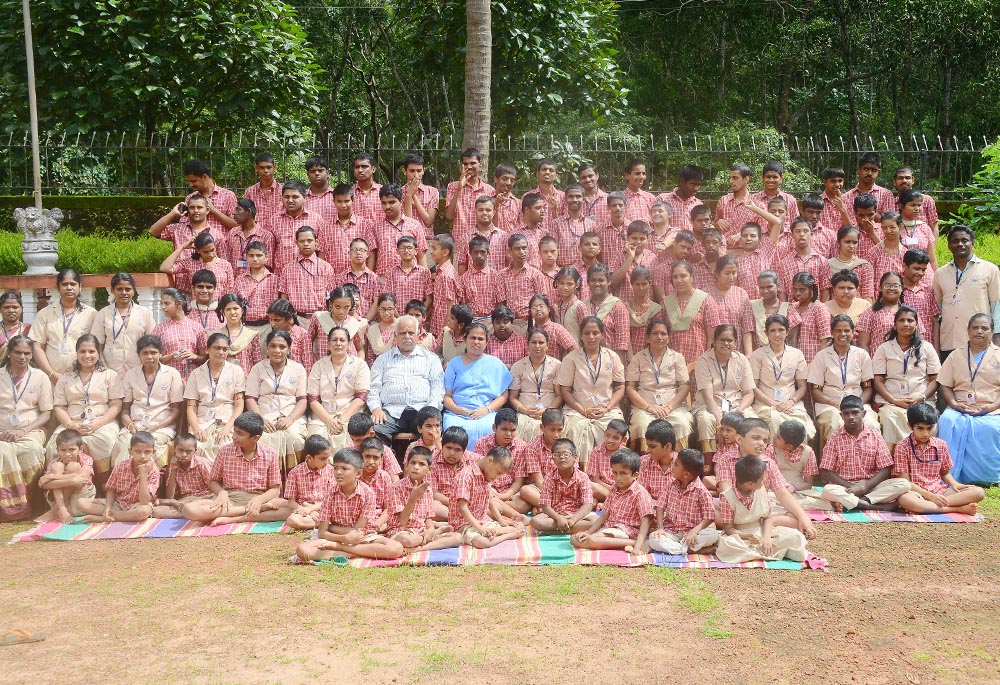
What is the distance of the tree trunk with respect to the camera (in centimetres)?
1096

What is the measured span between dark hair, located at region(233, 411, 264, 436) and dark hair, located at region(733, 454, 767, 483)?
3.33 meters

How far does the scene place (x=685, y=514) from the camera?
6637 millimetres

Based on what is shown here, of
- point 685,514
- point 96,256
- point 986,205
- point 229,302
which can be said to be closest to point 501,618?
point 685,514

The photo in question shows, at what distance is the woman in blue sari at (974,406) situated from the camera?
25.8ft

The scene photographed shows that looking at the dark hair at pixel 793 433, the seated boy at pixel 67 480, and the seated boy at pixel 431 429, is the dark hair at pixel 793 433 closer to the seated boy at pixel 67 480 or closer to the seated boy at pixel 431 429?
the seated boy at pixel 431 429

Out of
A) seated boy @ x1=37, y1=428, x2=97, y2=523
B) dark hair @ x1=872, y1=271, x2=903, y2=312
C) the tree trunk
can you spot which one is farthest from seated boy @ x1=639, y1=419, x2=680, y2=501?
the tree trunk

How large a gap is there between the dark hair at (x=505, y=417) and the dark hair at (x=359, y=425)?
909mm

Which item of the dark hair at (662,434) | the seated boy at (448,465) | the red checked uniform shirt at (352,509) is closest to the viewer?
the red checked uniform shirt at (352,509)

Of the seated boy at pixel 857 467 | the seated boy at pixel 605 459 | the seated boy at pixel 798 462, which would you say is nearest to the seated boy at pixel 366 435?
the seated boy at pixel 605 459

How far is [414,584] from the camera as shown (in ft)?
19.8

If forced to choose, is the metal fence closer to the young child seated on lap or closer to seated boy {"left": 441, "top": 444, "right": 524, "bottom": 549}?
the young child seated on lap

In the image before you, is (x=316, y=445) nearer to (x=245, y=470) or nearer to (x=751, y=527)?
(x=245, y=470)

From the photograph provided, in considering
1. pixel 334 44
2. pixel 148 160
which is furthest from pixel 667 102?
pixel 148 160

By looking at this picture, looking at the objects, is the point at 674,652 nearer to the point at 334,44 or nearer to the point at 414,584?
the point at 414,584
